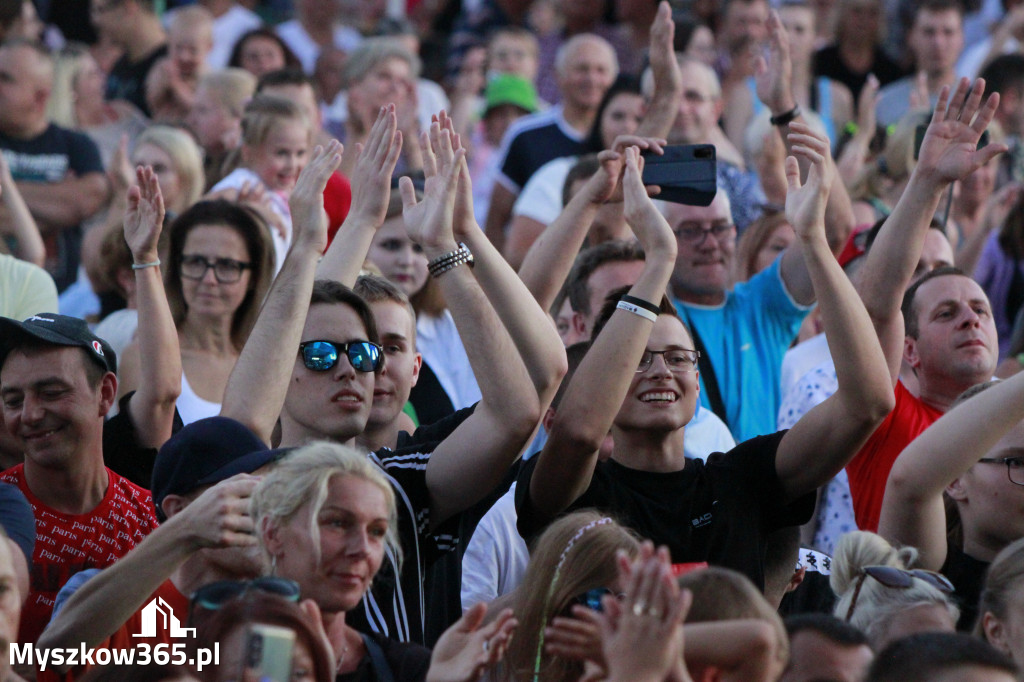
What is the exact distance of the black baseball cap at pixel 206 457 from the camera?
315cm

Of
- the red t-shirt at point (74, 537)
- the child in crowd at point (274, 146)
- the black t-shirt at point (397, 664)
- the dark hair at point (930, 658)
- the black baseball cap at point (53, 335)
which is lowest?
the black t-shirt at point (397, 664)

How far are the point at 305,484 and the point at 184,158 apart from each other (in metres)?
3.59

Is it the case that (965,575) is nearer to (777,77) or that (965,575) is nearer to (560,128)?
(777,77)

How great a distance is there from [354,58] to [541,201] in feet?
5.23

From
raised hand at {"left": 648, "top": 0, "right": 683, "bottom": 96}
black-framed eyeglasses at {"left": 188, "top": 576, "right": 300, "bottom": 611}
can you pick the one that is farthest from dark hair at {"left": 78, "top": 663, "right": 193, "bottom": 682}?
raised hand at {"left": 648, "top": 0, "right": 683, "bottom": 96}

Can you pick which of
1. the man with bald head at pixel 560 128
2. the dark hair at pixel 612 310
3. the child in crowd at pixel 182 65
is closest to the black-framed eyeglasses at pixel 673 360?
the dark hair at pixel 612 310

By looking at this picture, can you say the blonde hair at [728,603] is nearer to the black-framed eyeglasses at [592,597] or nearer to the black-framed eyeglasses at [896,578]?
the black-framed eyeglasses at [592,597]

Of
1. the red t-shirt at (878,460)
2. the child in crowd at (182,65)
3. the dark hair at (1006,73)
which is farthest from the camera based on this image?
the dark hair at (1006,73)

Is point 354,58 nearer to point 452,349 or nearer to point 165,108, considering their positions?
point 165,108

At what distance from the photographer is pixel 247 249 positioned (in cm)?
466

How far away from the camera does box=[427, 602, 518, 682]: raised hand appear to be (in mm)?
2691

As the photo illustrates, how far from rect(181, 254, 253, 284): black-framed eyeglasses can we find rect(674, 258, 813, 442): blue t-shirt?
1643 mm

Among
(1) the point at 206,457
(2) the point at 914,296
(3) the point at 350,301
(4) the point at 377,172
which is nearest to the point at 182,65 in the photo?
(4) the point at 377,172

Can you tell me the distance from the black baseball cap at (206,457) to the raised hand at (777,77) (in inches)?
109
